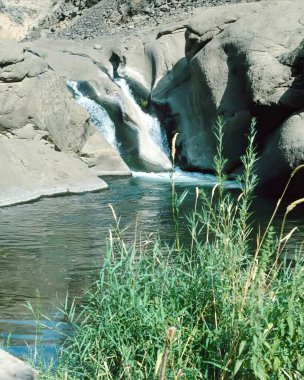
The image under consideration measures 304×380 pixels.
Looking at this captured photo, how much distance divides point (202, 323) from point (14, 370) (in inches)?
81.9

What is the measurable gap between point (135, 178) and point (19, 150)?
3.41 m

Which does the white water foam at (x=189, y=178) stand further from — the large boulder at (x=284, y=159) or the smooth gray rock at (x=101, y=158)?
the large boulder at (x=284, y=159)

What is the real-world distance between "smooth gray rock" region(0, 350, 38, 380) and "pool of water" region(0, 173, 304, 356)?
2134mm

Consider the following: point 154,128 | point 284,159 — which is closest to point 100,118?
point 154,128

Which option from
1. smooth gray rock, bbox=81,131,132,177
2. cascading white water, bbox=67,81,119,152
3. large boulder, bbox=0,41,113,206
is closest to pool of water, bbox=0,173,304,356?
large boulder, bbox=0,41,113,206

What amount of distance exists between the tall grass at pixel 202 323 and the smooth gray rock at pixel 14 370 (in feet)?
4.37

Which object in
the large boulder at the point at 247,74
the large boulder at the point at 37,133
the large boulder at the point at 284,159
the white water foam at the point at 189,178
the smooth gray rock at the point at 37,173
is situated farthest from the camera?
the white water foam at the point at 189,178

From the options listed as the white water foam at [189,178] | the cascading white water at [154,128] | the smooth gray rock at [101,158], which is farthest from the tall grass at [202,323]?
the cascading white water at [154,128]

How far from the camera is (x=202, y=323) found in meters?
4.88

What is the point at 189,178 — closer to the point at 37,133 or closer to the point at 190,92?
the point at 190,92

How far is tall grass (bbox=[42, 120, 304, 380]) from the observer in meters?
4.34

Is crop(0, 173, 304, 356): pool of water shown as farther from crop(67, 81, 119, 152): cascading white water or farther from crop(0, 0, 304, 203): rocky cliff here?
crop(67, 81, 119, 152): cascading white water

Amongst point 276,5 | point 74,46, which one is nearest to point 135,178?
point 276,5

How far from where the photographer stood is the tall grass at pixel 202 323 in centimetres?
434
